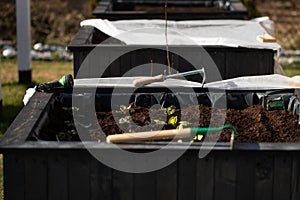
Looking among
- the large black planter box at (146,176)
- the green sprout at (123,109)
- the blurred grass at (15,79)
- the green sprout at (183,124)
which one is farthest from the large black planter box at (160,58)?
the large black planter box at (146,176)

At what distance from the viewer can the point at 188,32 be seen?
689cm

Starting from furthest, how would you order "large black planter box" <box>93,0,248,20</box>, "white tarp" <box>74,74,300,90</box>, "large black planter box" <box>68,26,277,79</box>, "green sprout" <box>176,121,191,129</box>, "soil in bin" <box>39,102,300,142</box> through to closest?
"large black planter box" <box>93,0,248,20</box> < "large black planter box" <box>68,26,277,79</box> < "white tarp" <box>74,74,300,90</box> < "green sprout" <box>176,121,191,129</box> < "soil in bin" <box>39,102,300,142</box>

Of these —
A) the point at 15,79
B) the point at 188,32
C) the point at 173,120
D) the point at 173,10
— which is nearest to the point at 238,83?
the point at 173,120

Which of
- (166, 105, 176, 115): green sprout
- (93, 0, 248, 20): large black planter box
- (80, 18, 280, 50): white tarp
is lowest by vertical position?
(166, 105, 176, 115): green sprout

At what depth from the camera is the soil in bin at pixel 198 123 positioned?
3.62m

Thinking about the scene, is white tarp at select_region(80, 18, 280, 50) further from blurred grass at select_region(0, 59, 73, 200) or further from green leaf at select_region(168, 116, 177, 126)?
green leaf at select_region(168, 116, 177, 126)

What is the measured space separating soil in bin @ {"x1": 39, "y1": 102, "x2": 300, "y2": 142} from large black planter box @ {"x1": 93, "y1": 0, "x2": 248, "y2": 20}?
3.54 meters

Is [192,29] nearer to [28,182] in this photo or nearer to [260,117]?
[260,117]

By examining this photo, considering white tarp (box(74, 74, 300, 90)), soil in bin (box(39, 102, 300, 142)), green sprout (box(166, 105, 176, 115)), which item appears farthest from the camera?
white tarp (box(74, 74, 300, 90))

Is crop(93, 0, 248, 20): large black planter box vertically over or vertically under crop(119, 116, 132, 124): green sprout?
over

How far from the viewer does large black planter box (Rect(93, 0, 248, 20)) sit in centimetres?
757

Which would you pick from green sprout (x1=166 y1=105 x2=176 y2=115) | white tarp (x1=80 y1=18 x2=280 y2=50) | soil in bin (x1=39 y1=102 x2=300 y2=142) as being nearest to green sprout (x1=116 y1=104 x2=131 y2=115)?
soil in bin (x1=39 y1=102 x2=300 y2=142)

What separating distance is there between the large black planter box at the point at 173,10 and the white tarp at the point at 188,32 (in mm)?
386

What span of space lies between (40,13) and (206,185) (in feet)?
30.9
